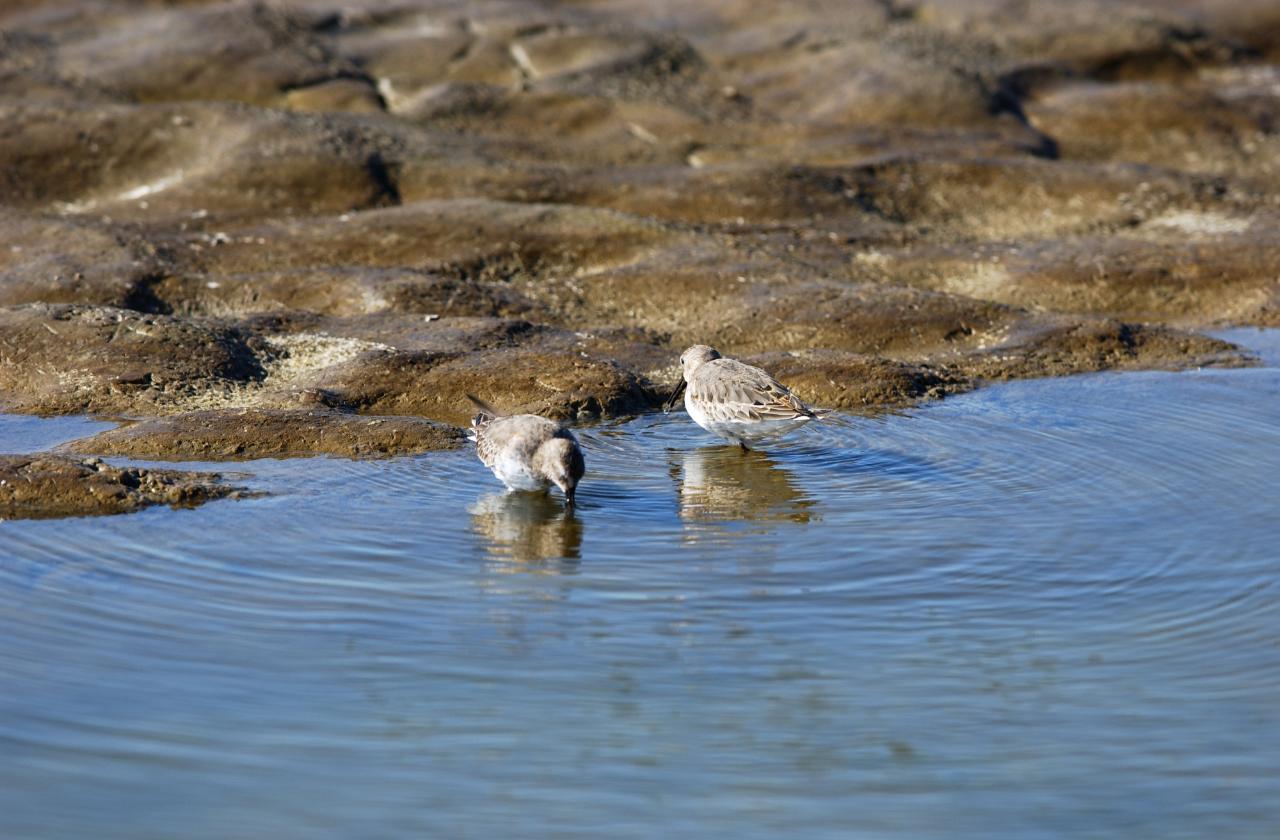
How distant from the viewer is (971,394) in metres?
14.8

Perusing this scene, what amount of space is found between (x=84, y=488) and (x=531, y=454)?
10.3 ft

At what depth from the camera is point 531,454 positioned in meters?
11.3

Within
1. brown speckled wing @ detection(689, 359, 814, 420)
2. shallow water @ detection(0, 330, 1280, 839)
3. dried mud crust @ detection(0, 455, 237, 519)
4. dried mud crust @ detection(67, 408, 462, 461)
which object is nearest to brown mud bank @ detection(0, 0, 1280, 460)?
dried mud crust @ detection(67, 408, 462, 461)

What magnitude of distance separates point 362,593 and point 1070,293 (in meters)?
11.7

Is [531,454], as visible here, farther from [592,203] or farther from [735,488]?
[592,203]

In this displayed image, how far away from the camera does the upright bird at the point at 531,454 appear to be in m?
11.1

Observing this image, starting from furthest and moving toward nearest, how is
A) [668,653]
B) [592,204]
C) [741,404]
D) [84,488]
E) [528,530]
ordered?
[592,204] < [741,404] < [84,488] < [528,530] < [668,653]

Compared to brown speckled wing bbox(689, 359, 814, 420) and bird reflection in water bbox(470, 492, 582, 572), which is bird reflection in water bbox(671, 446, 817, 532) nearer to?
brown speckled wing bbox(689, 359, 814, 420)

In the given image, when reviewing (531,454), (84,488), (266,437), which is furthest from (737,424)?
(84,488)

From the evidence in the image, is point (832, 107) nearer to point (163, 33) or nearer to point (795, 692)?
point (163, 33)

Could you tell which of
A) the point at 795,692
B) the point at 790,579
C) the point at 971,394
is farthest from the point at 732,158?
the point at 795,692

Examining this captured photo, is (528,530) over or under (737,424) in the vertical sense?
under

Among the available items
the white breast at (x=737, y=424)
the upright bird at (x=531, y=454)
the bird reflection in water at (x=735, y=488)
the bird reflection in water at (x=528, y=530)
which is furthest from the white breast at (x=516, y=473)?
the white breast at (x=737, y=424)

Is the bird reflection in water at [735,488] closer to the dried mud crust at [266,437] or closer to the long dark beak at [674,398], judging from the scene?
the long dark beak at [674,398]
